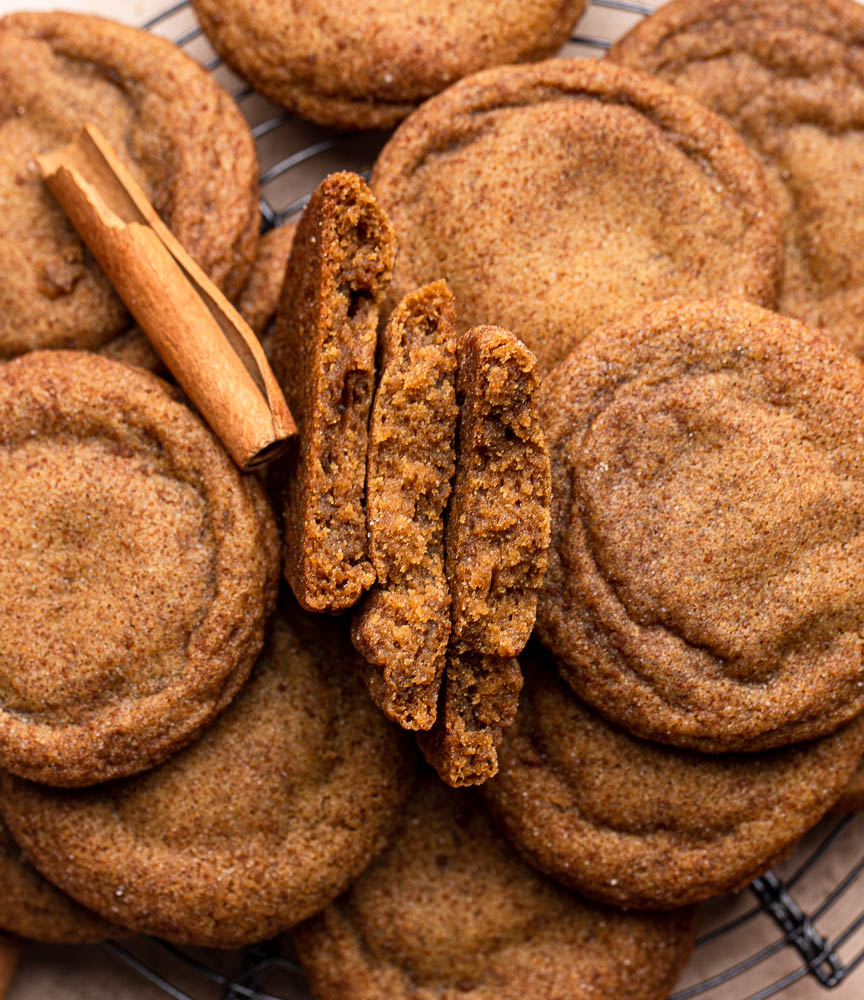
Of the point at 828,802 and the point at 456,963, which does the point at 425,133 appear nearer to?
the point at 828,802

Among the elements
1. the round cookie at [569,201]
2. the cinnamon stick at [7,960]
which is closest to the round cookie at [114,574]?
the round cookie at [569,201]

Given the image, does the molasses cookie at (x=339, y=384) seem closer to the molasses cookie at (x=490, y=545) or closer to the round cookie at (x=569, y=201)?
the molasses cookie at (x=490, y=545)

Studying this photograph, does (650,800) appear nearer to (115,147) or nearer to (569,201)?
(569,201)

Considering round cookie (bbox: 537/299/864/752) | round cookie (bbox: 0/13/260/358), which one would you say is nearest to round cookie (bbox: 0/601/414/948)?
round cookie (bbox: 537/299/864/752)

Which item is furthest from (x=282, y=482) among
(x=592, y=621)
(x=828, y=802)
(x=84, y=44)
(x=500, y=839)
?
(x=828, y=802)

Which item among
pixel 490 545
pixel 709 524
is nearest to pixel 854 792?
pixel 709 524

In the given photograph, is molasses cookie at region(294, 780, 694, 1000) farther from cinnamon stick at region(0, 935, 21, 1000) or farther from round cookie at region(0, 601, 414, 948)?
cinnamon stick at region(0, 935, 21, 1000)
